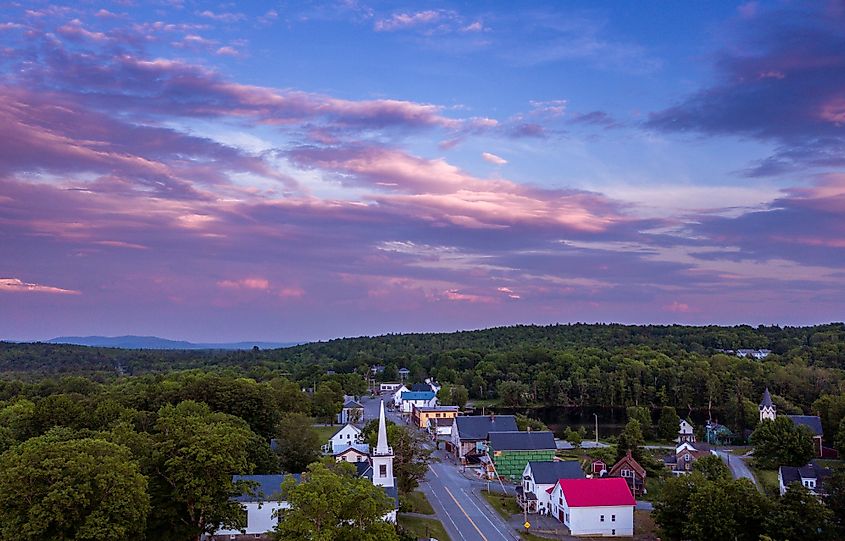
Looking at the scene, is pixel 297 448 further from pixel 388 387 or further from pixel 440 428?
pixel 388 387

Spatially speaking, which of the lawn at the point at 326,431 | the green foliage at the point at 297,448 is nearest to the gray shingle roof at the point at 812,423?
the green foliage at the point at 297,448

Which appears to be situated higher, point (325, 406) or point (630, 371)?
point (630, 371)

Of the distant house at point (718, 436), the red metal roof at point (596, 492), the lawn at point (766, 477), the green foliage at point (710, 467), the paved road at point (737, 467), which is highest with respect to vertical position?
the green foliage at point (710, 467)

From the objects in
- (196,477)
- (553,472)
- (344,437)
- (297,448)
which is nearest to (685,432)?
(553,472)

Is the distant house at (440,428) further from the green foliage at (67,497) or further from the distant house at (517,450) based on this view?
the green foliage at (67,497)

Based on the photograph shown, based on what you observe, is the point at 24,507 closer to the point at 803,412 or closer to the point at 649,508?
the point at 649,508

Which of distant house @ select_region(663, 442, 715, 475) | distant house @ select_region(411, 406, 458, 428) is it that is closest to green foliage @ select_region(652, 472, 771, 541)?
distant house @ select_region(663, 442, 715, 475)
